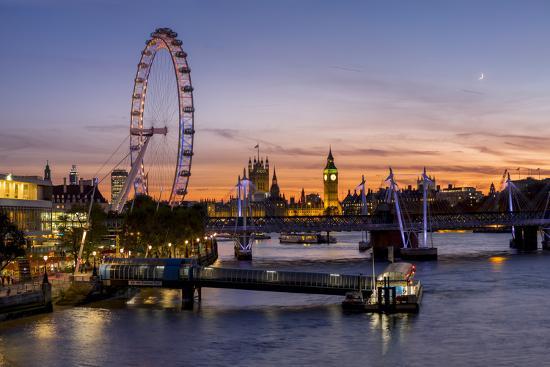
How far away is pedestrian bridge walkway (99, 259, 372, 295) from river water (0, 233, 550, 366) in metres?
1.40

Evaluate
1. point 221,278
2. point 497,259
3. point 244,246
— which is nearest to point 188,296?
point 221,278

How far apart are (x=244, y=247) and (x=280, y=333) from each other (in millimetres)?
72377

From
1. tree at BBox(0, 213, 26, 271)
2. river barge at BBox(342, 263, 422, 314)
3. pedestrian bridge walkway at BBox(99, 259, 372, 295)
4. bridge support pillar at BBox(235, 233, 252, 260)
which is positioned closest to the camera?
tree at BBox(0, 213, 26, 271)

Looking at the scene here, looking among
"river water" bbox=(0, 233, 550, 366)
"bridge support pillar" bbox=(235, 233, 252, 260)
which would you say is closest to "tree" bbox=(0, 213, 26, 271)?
"river water" bbox=(0, 233, 550, 366)

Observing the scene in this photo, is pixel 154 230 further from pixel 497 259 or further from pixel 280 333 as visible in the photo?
pixel 497 259

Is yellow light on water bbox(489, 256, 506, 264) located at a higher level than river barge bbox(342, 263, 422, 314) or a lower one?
higher

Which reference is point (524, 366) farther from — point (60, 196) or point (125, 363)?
point (60, 196)

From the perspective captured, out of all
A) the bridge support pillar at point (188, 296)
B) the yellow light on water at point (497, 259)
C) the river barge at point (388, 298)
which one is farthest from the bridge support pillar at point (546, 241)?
the bridge support pillar at point (188, 296)

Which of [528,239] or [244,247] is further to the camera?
[528,239]

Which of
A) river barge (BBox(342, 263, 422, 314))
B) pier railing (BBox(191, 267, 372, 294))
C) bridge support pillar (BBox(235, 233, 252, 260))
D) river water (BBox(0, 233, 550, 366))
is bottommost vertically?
river water (BBox(0, 233, 550, 366))

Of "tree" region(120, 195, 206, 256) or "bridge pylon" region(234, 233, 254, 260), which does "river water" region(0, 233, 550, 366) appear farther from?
"bridge pylon" region(234, 233, 254, 260)

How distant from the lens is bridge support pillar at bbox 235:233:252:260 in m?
116

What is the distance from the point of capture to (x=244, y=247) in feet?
390

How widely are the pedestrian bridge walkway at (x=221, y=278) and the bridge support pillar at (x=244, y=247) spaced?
191 ft
